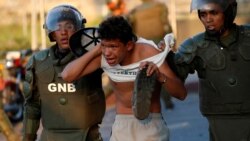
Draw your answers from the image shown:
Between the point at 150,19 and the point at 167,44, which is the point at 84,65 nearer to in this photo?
the point at 167,44

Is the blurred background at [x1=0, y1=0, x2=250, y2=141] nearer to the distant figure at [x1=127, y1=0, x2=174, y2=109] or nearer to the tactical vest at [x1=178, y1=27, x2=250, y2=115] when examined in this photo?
the distant figure at [x1=127, y1=0, x2=174, y2=109]

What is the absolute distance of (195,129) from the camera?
10680 millimetres

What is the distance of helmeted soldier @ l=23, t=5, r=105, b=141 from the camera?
17.1ft

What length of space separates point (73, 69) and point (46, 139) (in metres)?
0.75

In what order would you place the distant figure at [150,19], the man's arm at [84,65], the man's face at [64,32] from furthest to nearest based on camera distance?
1. the distant figure at [150,19]
2. the man's face at [64,32]
3. the man's arm at [84,65]

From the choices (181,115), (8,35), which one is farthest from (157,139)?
(8,35)

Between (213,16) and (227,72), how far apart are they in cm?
37

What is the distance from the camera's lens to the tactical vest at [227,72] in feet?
16.1

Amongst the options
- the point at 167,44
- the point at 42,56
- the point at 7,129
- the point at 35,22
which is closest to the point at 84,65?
the point at 167,44

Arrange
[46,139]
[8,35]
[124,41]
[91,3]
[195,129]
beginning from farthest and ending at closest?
1. [91,3]
2. [8,35]
3. [195,129]
4. [46,139]
5. [124,41]

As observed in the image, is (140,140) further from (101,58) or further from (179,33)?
(179,33)

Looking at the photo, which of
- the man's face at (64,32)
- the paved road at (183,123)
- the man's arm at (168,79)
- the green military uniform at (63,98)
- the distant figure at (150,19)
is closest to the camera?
the man's arm at (168,79)

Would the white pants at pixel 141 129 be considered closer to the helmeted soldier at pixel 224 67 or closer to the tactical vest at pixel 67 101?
the helmeted soldier at pixel 224 67

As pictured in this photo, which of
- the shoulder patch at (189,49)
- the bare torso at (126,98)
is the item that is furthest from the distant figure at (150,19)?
the bare torso at (126,98)
